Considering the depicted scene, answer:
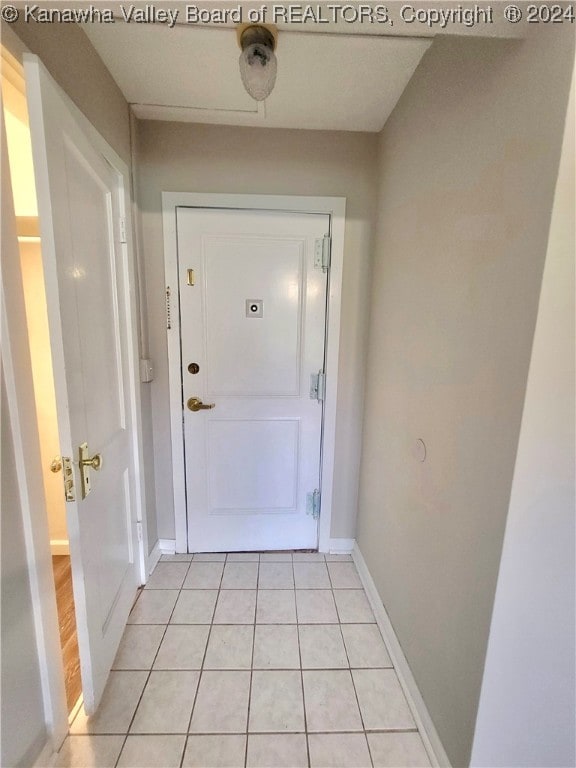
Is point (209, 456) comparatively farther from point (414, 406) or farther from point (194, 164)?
point (194, 164)

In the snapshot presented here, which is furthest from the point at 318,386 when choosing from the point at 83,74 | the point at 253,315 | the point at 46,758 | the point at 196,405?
the point at 46,758

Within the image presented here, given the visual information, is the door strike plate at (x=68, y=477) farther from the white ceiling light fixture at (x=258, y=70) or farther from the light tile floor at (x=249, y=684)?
the white ceiling light fixture at (x=258, y=70)

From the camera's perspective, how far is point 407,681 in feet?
4.03

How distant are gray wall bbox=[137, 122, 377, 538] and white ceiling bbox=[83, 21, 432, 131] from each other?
6cm

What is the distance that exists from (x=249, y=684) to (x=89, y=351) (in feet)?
4.58

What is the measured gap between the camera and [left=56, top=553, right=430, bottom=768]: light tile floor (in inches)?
41.3

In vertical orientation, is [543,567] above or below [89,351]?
Result: below

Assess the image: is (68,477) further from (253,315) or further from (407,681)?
(407,681)

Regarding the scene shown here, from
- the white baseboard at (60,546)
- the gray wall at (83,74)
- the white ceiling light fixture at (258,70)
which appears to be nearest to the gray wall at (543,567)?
the white ceiling light fixture at (258,70)

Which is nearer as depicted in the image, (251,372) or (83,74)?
(83,74)

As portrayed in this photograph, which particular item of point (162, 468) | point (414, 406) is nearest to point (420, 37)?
point (414, 406)

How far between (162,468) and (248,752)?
4.07ft

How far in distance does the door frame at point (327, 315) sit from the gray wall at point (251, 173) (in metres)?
0.04

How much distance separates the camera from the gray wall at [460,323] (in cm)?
73
